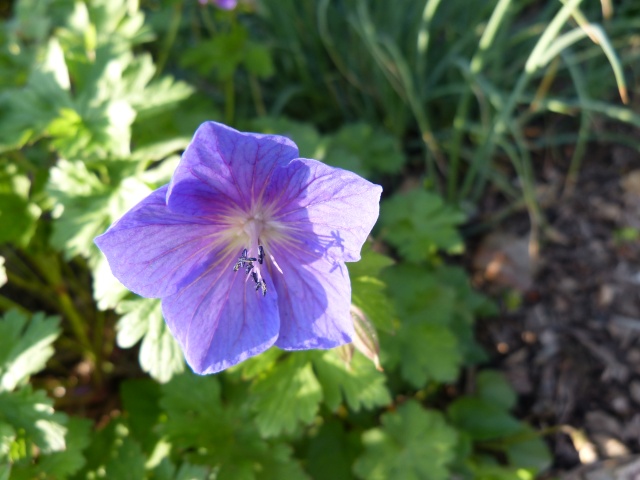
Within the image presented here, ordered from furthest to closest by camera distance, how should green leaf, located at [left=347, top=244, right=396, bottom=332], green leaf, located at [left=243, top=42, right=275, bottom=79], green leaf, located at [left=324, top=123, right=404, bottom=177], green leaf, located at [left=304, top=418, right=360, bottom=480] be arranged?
1. green leaf, located at [left=324, top=123, right=404, bottom=177]
2. green leaf, located at [left=243, top=42, right=275, bottom=79]
3. green leaf, located at [left=304, top=418, right=360, bottom=480]
4. green leaf, located at [left=347, top=244, right=396, bottom=332]

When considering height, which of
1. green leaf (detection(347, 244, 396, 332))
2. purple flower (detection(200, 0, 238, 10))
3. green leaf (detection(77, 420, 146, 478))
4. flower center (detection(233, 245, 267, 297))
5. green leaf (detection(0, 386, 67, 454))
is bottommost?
green leaf (detection(77, 420, 146, 478))

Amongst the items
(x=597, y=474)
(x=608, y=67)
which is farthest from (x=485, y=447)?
(x=608, y=67)

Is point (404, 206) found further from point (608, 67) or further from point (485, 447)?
point (608, 67)

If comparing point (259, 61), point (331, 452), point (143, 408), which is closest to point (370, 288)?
point (331, 452)

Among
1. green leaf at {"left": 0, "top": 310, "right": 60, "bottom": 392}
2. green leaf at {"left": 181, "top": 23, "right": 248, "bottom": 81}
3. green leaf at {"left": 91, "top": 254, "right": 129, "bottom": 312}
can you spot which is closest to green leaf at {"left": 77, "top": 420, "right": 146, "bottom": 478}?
green leaf at {"left": 0, "top": 310, "right": 60, "bottom": 392}

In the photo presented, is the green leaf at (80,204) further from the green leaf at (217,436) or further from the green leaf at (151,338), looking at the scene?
the green leaf at (217,436)

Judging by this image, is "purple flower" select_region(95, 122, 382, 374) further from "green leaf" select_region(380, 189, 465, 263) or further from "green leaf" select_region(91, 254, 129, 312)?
"green leaf" select_region(380, 189, 465, 263)
